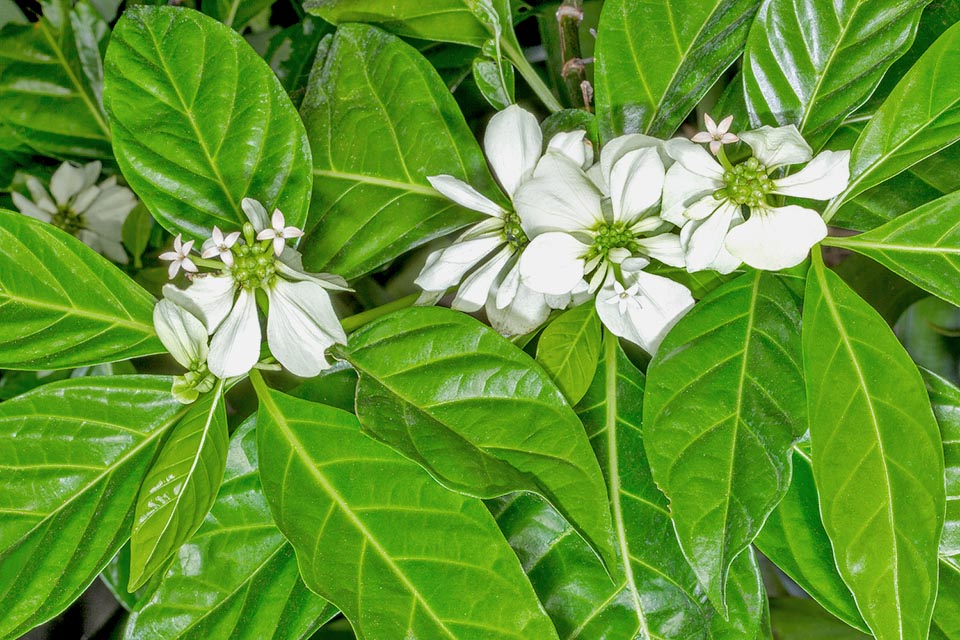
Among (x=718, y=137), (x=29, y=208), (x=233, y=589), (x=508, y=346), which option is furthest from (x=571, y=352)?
(x=29, y=208)

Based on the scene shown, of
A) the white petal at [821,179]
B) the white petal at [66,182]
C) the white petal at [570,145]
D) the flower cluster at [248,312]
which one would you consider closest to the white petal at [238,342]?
the flower cluster at [248,312]

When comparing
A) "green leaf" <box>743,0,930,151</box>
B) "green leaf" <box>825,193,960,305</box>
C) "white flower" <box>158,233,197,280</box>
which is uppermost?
"green leaf" <box>743,0,930,151</box>

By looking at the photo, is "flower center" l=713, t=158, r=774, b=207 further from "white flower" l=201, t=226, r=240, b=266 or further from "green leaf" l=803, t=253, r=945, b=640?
"white flower" l=201, t=226, r=240, b=266

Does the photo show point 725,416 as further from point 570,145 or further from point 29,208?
point 29,208

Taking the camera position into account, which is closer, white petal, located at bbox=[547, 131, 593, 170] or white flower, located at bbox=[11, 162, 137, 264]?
white petal, located at bbox=[547, 131, 593, 170]

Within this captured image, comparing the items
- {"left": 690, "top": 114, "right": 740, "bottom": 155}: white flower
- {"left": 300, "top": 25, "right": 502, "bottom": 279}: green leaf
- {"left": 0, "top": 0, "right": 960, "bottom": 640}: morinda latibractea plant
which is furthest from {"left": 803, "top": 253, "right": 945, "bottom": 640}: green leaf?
{"left": 300, "top": 25, "right": 502, "bottom": 279}: green leaf

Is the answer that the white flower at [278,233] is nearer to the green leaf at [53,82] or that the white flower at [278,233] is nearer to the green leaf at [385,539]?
the green leaf at [385,539]
